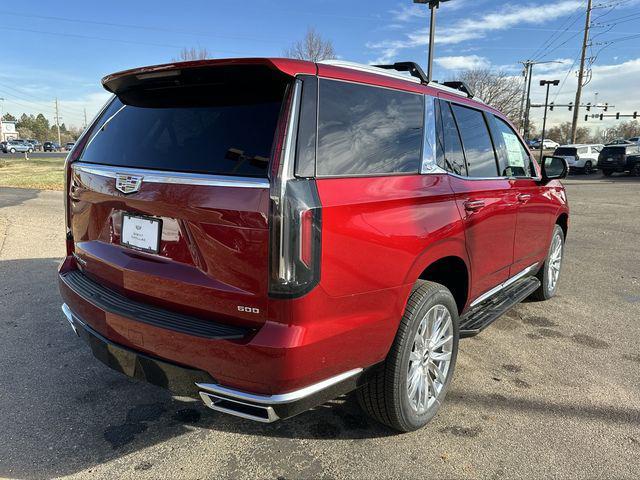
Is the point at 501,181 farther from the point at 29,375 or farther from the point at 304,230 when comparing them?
the point at 29,375

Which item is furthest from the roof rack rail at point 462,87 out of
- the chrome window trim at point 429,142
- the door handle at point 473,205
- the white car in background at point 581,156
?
the white car in background at point 581,156

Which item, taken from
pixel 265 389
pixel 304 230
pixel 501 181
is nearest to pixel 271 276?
pixel 304 230

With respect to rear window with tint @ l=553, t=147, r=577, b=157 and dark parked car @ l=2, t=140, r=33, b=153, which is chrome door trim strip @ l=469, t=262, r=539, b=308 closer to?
rear window with tint @ l=553, t=147, r=577, b=157

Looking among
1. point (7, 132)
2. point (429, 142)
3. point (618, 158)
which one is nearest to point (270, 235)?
point (429, 142)

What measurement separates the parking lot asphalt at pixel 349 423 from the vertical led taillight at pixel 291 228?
1.12 meters

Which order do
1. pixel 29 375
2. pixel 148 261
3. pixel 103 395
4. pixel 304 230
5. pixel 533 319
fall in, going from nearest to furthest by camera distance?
pixel 304 230 → pixel 148 261 → pixel 103 395 → pixel 29 375 → pixel 533 319

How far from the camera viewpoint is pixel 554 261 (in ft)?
17.2

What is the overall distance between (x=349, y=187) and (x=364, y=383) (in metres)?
0.97

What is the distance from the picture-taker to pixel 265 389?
6.41 feet

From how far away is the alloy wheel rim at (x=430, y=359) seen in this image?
266 centimetres

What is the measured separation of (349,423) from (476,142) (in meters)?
2.18

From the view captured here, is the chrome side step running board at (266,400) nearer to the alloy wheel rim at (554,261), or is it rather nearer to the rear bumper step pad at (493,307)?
the rear bumper step pad at (493,307)

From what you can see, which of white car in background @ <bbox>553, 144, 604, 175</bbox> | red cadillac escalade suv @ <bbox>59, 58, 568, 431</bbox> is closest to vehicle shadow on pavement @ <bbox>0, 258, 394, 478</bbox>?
red cadillac escalade suv @ <bbox>59, 58, 568, 431</bbox>

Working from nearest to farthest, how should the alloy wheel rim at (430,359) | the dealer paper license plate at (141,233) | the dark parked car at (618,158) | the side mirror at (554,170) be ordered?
the dealer paper license plate at (141,233), the alloy wheel rim at (430,359), the side mirror at (554,170), the dark parked car at (618,158)
